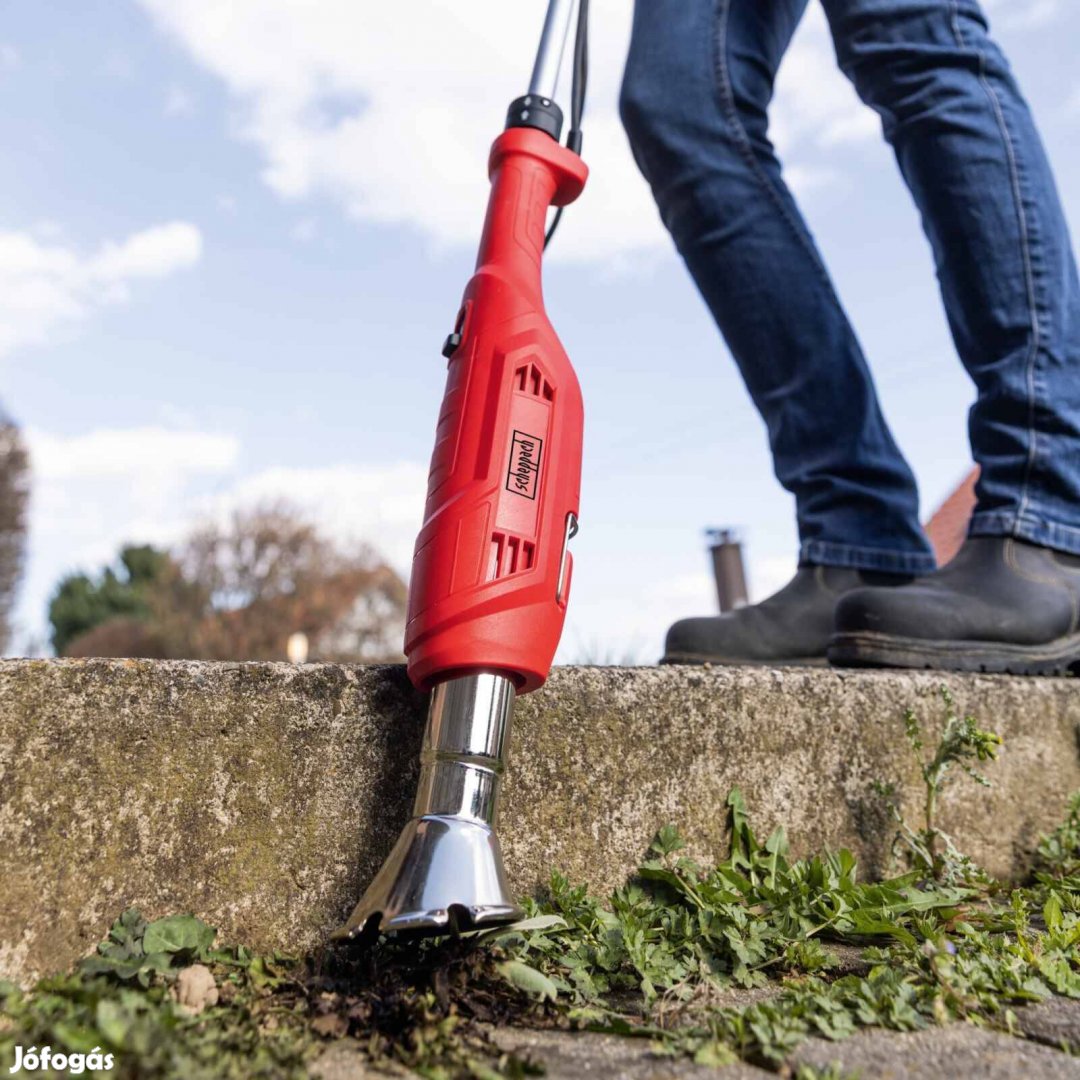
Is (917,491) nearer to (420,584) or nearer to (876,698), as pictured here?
(876,698)

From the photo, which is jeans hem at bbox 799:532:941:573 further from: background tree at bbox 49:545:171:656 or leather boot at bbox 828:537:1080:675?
background tree at bbox 49:545:171:656

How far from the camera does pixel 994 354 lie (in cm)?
178

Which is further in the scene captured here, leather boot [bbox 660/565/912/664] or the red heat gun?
leather boot [bbox 660/565/912/664]

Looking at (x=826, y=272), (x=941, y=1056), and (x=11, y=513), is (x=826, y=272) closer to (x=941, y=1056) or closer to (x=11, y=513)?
(x=941, y=1056)

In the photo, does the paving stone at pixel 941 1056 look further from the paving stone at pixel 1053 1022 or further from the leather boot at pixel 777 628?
the leather boot at pixel 777 628

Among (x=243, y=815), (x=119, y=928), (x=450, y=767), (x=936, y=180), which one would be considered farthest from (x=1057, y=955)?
(x=936, y=180)

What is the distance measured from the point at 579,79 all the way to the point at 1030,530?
3.79 ft

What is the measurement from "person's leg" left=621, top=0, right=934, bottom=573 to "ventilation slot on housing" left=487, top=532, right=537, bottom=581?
37.8 inches

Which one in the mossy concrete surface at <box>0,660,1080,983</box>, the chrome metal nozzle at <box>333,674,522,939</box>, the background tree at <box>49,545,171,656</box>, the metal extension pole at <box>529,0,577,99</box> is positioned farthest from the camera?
the background tree at <box>49,545,171,656</box>

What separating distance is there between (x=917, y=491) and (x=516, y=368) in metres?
1.10

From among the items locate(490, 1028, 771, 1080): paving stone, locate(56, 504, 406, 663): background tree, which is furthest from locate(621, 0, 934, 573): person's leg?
locate(56, 504, 406, 663): background tree

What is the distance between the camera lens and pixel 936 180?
1.79 meters

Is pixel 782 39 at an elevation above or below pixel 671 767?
above

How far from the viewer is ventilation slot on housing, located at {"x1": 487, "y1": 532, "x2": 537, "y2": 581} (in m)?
1.17
